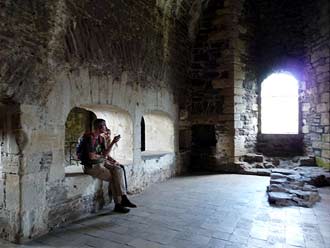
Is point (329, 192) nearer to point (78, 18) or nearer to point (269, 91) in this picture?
point (269, 91)

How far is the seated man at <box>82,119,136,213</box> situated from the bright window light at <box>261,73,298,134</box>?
15.0ft

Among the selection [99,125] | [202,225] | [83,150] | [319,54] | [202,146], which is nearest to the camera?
[202,225]

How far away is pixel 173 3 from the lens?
17.7 ft

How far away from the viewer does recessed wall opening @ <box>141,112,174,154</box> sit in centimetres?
598

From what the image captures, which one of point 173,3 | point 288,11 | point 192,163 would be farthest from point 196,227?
point 288,11

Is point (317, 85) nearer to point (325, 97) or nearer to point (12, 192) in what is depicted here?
point (325, 97)

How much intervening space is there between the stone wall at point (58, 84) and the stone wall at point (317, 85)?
3.73 m

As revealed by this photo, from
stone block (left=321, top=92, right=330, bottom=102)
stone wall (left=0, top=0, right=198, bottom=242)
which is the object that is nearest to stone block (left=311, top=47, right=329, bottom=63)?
stone block (left=321, top=92, right=330, bottom=102)

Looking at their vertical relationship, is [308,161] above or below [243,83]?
below

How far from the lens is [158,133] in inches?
240

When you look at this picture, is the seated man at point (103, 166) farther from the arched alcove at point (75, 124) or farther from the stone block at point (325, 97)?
the stone block at point (325, 97)

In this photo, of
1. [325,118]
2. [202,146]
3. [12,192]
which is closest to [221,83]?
[202,146]

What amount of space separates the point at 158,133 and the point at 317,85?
3552 millimetres

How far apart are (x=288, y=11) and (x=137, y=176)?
540 centimetres
